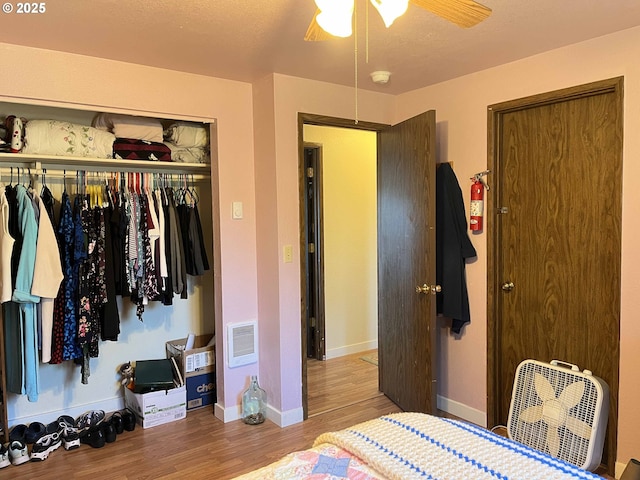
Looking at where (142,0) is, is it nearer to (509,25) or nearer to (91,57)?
(91,57)

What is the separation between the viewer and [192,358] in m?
3.51

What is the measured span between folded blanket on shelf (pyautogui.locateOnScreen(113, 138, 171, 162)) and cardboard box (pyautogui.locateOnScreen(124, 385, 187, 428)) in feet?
5.10

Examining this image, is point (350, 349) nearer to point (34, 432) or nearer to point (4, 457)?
point (34, 432)

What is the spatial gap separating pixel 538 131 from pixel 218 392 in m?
2.68

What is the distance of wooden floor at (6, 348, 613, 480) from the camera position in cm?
270

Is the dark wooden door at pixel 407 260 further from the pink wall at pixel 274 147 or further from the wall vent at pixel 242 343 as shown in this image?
the wall vent at pixel 242 343

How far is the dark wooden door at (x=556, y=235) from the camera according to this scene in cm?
261

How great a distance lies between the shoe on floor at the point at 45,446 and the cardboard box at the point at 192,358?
0.84 m

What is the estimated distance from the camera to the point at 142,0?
6.73 feet

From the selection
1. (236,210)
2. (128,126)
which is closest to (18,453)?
(236,210)

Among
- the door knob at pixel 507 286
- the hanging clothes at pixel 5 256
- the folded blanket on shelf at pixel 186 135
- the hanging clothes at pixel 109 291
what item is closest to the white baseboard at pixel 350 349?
the door knob at pixel 507 286

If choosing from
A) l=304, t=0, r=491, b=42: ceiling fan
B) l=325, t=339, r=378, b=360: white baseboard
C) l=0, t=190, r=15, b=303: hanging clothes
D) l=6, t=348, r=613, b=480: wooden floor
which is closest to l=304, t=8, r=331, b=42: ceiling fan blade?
l=304, t=0, r=491, b=42: ceiling fan

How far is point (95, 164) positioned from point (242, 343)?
153 cm

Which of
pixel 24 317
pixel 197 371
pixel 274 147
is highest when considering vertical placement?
pixel 274 147
